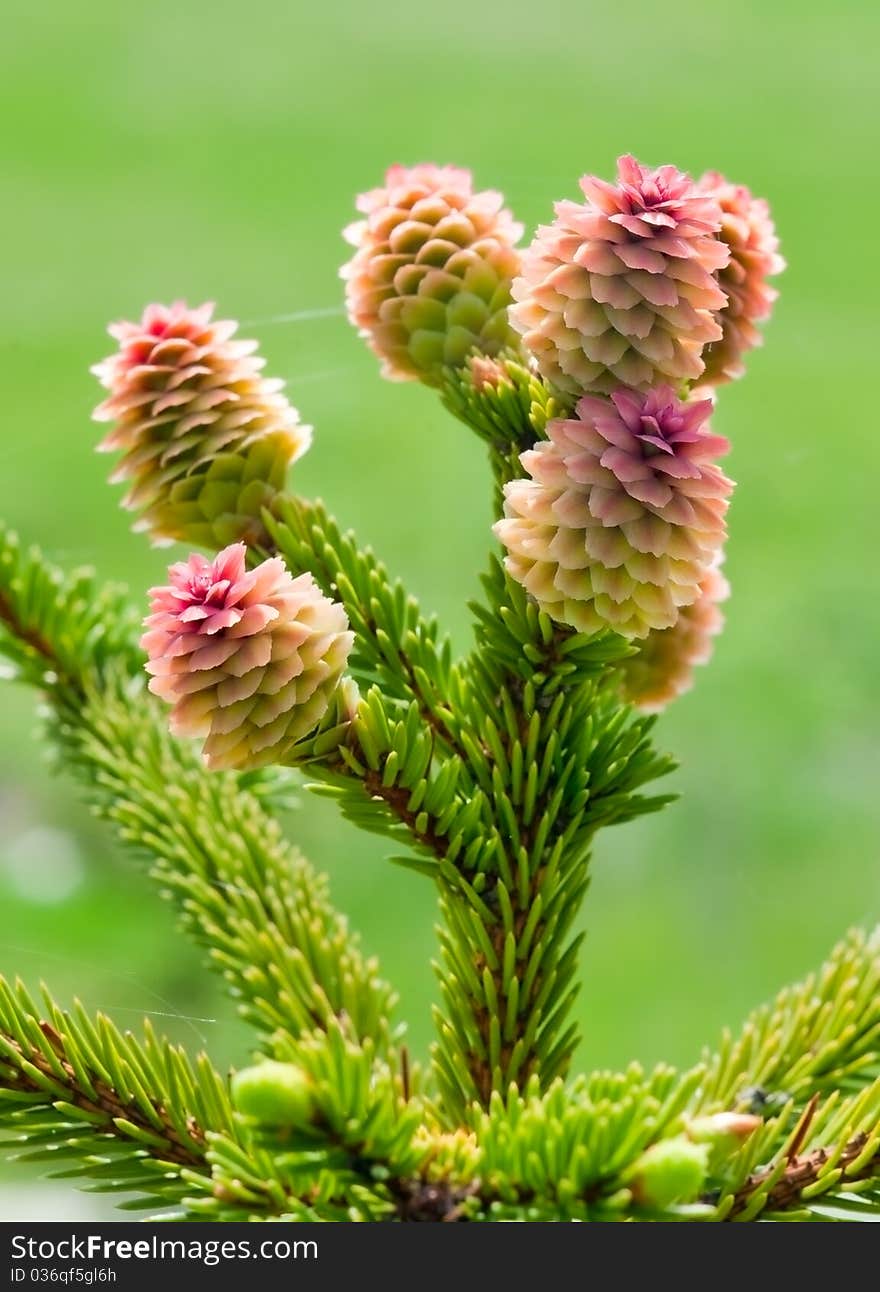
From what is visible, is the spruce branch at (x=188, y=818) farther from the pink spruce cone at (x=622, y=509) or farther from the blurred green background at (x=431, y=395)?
the pink spruce cone at (x=622, y=509)

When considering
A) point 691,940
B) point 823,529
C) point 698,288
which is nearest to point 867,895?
point 691,940

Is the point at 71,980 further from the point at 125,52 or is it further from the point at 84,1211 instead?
the point at 125,52

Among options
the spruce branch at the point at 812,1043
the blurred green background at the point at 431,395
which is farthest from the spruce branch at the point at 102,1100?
the spruce branch at the point at 812,1043

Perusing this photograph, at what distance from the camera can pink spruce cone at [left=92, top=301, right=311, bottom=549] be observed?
0.35m

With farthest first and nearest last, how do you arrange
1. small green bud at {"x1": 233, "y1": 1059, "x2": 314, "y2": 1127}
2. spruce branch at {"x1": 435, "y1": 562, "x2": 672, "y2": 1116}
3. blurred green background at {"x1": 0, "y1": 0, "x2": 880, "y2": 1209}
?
blurred green background at {"x1": 0, "y1": 0, "x2": 880, "y2": 1209} → spruce branch at {"x1": 435, "y1": 562, "x2": 672, "y2": 1116} → small green bud at {"x1": 233, "y1": 1059, "x2": 314, "y2": 1127}

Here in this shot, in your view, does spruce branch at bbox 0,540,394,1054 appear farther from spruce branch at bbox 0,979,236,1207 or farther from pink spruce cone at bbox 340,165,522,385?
pink spruce cone at bbox 340,165,522,385

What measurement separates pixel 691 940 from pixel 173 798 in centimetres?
79

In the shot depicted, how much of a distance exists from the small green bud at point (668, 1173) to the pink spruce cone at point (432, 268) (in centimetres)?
21

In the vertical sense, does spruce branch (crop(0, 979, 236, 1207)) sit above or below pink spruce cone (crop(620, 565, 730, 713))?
below

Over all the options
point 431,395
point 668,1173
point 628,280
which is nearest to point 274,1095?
point 668,1173

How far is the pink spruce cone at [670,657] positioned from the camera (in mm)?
382

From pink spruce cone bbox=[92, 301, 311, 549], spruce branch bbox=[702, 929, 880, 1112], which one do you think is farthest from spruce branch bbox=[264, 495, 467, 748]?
spruce branch bbox=[702, 929, 880, 1112]

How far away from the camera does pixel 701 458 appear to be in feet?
0.90

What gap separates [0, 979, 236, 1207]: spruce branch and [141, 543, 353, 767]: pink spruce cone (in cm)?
8
